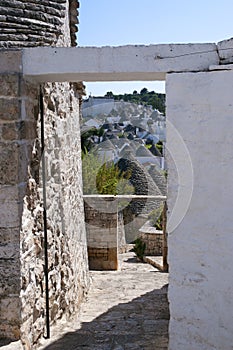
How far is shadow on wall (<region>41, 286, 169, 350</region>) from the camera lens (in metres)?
4.64

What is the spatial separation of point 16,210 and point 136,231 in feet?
44.5

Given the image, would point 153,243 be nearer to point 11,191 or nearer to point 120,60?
point 11,191

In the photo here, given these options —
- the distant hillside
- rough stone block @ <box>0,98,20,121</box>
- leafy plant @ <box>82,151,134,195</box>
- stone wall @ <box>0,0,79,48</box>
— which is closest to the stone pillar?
rough stone block @ <box>0,98,20,121</box>

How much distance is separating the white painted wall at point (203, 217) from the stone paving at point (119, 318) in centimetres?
96

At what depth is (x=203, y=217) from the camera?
3672 mm

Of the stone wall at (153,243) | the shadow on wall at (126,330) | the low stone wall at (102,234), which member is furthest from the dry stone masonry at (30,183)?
the stone wall at (153,243)

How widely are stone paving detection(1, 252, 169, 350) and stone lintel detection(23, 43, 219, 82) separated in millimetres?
2531

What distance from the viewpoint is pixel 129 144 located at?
23.5m

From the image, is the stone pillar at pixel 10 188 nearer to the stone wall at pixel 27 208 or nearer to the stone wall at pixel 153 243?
the stone wall at pixel 27 208

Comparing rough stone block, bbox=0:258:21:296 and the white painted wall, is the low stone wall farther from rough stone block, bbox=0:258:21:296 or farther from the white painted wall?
the white painted wall

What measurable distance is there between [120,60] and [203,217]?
4.62ft

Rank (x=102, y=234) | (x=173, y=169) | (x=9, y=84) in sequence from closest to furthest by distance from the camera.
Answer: (x=173, y=169) → (x=9, y=84) → (x=102, y=234)

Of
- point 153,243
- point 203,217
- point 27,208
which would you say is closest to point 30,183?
point 27,208

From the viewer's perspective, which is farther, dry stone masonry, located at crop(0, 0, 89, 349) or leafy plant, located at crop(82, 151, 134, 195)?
leafy plant, located at crop(82, 151, 134, 195)
